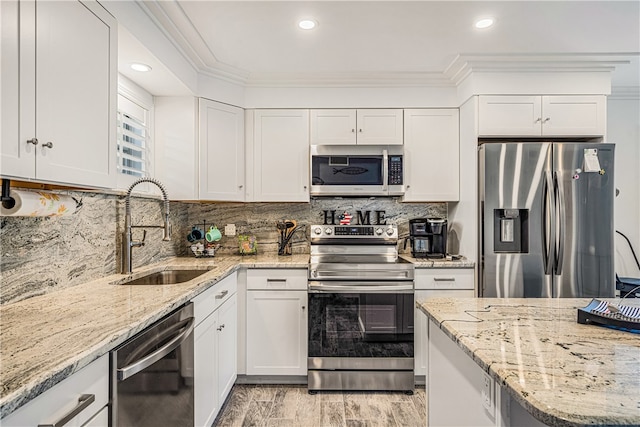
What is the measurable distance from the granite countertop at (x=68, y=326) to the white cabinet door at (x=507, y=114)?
2.26 meters

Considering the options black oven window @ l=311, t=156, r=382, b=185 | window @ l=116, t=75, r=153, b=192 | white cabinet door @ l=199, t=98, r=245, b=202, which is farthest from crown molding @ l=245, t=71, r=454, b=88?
window @ l=116, t=75, r=153, b=192

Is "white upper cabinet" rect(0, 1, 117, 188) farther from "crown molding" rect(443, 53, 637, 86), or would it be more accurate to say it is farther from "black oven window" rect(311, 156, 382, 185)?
"crown molding" rect(443, 53, 637, 86)

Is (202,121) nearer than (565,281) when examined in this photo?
No

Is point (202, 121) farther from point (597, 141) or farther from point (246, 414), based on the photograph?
point (597, 141)

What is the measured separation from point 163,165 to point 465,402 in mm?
2505

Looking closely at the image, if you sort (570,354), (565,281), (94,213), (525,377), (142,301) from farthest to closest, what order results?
(565,281) → (94,213) → (142,301) → (570,354) → (525,377)

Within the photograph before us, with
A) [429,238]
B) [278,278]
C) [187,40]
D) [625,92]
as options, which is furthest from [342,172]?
[625,92]

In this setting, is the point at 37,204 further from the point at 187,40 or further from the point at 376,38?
the point at 376,38

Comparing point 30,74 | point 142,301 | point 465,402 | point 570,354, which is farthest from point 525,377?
point 30,74

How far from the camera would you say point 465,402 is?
1.18 metres

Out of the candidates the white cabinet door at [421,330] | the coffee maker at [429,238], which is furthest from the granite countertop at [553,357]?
the coffee maker at [429,238]

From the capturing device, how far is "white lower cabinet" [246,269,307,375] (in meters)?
2.66

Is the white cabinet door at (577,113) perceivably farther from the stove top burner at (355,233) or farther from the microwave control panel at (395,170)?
the stove top burner at (355,233)

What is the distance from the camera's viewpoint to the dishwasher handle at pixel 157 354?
1.09 metres
